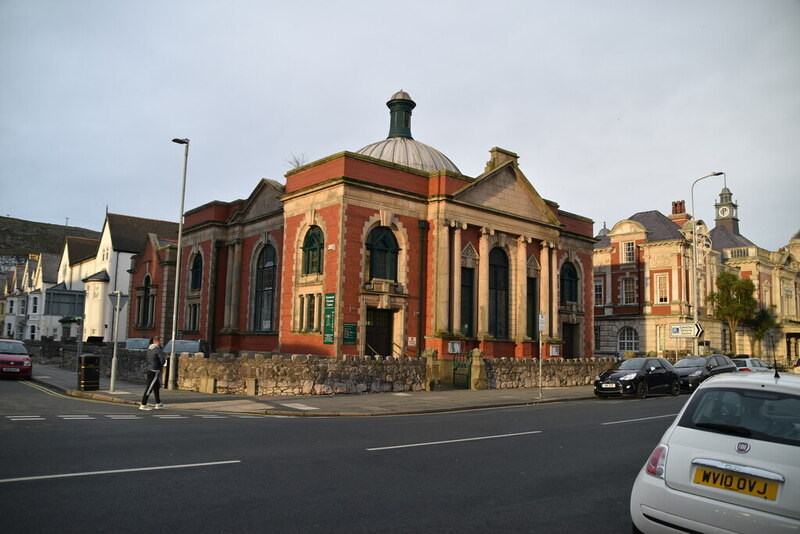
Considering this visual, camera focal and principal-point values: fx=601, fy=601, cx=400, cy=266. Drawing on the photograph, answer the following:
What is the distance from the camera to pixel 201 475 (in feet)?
24.5

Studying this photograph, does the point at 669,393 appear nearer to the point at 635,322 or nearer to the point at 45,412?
the point at 45,412

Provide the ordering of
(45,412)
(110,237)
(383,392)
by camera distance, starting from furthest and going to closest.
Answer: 1. (110,237)
2. (383,392)
3. (45,412)

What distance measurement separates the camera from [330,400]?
18.6 metres

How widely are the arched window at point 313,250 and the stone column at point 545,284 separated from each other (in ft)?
40.4

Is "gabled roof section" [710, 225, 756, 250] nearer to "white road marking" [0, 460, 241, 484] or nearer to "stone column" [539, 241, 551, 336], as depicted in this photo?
"stone column" [539, 241, 551, 336]

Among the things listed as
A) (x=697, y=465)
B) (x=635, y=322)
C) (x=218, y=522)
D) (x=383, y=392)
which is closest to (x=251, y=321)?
(x=383, y=392)

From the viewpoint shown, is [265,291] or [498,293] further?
[265,291]

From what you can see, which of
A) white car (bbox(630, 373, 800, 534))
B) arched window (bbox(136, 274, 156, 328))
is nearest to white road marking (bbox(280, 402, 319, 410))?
white car (bbox(630, 373, 800, 534))

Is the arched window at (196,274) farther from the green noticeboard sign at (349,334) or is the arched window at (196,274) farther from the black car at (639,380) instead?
the black car at (639,380)

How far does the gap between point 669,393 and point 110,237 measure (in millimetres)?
49682

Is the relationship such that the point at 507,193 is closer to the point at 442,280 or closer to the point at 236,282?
the point at 442,280

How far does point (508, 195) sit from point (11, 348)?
23.7 metres

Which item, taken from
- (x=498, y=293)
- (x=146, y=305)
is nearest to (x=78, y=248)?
(x=146, y=305)

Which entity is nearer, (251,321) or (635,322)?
(251,321)
